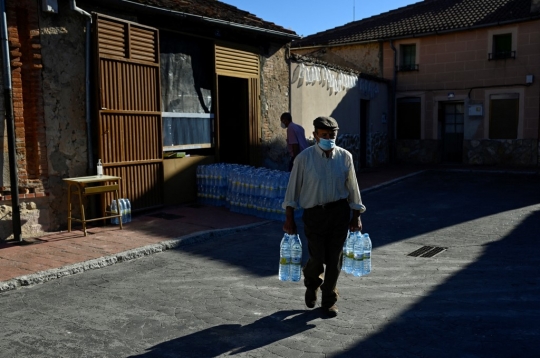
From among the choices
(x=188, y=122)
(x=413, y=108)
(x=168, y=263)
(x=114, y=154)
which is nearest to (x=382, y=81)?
(x=413, y=108)

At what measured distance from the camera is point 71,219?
27.4 feet

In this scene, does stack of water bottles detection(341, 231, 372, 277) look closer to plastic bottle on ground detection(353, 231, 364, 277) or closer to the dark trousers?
plastic bottle on ground detection(353, 231, 364, 277)

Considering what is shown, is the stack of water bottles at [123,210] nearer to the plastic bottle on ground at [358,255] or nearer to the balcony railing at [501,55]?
the plastic bottle on ground at [358,255]

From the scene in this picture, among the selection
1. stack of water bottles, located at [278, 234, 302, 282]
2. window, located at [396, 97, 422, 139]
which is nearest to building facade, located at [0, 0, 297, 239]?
stack of water bottles, located at [278, 234, 302, 282]

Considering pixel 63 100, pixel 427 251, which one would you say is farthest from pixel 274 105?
pixel 427 251

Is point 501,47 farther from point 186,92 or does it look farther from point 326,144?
point 326,144

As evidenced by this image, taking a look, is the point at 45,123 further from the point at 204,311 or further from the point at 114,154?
the point at 204,311

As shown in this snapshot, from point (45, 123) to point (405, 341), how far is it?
6523 millimetres

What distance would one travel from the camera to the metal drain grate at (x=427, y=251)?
23.5ft

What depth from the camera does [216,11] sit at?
11516 mm

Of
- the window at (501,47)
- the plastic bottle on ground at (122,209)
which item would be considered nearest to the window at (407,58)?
the window at (501,47)

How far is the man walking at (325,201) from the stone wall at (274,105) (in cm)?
816

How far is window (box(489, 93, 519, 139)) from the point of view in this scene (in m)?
19.9

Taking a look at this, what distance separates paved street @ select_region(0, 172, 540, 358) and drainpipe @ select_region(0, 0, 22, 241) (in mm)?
2029
